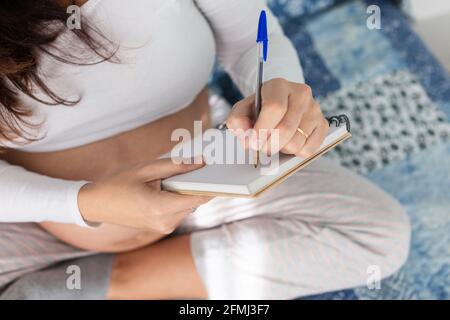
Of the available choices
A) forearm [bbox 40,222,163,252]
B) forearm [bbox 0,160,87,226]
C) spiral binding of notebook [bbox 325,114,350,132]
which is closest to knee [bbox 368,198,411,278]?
spiral binding of notebook [bbox 325,114,350,132]

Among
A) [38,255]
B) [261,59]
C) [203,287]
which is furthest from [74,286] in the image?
[261,59]

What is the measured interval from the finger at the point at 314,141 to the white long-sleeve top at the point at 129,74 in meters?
0.18

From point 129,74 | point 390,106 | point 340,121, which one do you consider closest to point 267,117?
point 340,121

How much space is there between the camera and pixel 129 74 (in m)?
0.71

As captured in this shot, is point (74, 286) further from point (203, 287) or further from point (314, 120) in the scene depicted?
point (314, 120)

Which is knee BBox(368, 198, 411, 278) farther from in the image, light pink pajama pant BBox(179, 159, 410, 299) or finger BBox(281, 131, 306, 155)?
finger BBox(281, 131, 306, 155)

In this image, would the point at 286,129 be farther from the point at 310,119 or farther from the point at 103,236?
the point at 103,236

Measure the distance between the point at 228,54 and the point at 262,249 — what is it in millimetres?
351

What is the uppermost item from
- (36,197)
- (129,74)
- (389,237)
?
(129,74)

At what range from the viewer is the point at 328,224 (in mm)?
857

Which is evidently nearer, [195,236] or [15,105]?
[15,105]

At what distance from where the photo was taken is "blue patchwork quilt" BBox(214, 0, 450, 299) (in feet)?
3.06

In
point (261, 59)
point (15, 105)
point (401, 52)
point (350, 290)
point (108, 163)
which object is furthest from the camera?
point (401, 52)

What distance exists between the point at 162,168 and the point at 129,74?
0.61 ft
